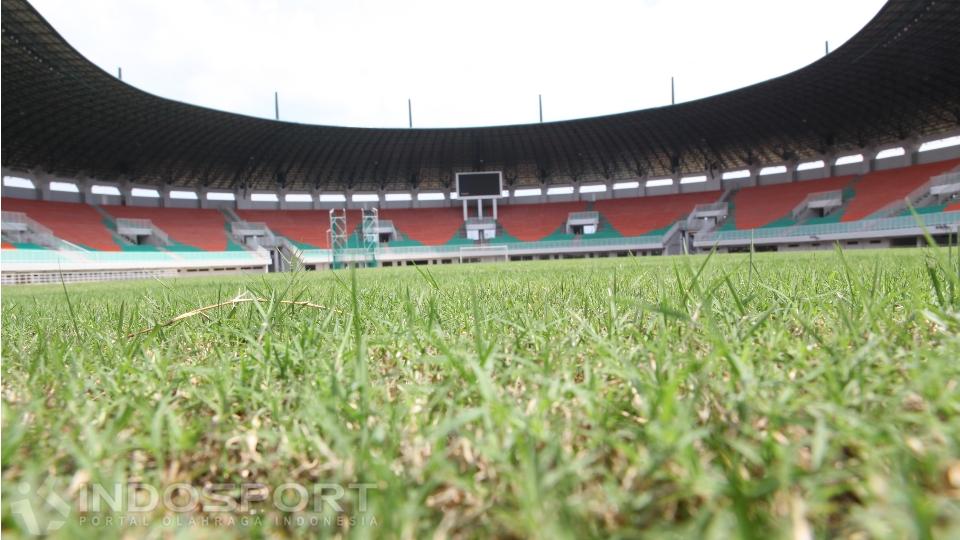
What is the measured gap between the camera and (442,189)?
159 feet

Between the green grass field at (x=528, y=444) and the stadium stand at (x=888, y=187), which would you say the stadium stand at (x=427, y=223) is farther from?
the green grass field at (x=528, y=444)

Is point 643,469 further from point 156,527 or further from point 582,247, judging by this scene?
point 582,247

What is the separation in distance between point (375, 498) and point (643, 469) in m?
0.28

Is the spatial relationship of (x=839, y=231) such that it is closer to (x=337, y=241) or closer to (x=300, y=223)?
(x=337, y=241)

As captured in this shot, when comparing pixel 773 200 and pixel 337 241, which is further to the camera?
pixel 773 200

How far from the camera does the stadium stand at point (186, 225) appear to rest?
3619 cm

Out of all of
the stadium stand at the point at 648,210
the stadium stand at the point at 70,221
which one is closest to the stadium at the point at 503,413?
the stadium stand at the point at 70,221

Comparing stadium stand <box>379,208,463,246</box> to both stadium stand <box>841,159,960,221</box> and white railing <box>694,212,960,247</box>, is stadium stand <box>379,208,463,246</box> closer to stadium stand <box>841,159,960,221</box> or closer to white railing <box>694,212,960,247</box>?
white railing <box>694,212,960,247</box>

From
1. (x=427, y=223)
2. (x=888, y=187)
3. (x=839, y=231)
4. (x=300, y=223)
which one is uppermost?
(x=300, y=223)

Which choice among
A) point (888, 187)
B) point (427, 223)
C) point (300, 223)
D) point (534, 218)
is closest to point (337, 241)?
point (300, 223)

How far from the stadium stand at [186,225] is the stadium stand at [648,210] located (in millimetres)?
34531

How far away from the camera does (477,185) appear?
43.4 meters

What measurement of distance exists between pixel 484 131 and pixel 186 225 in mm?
26802

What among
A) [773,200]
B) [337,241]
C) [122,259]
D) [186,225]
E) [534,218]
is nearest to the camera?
[122,259]
